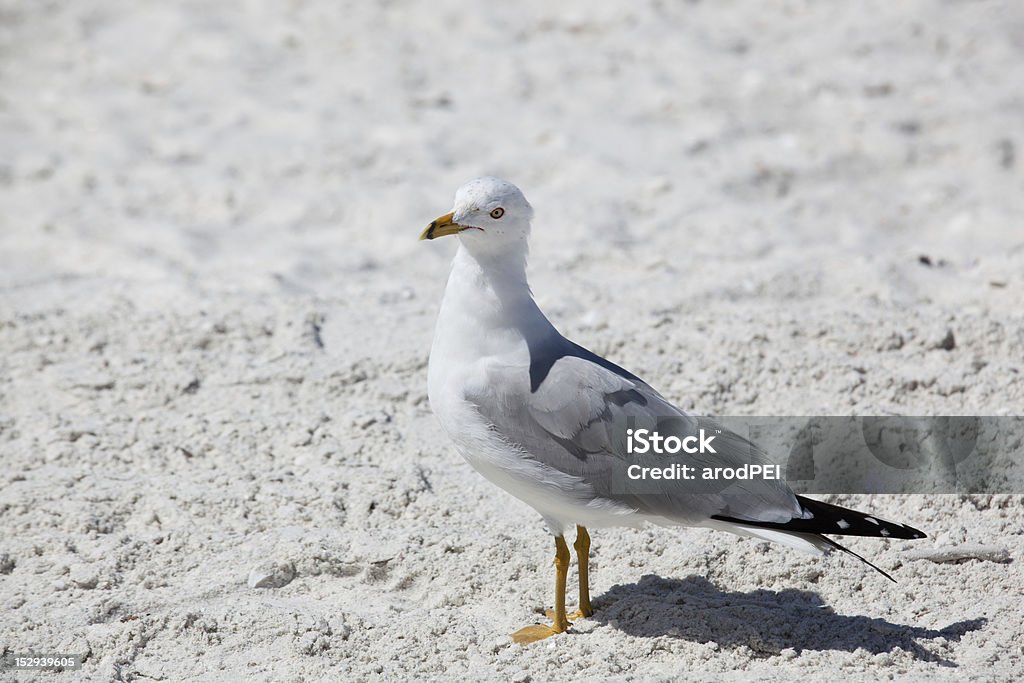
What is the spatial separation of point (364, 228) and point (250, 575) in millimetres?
2397

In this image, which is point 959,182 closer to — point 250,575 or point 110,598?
point 250,575

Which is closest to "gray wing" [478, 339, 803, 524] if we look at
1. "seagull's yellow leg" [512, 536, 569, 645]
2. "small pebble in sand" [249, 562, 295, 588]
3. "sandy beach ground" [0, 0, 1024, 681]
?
"seagull's yellow leg" [512, 536, 569, 645]

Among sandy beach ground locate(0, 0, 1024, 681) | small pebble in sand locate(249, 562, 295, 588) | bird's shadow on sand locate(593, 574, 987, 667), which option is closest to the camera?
bird's shadow on sand locate(593, 574, 987, 667)

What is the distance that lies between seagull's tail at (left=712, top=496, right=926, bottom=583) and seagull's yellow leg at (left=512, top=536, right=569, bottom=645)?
46cm

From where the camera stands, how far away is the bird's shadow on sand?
119 inches

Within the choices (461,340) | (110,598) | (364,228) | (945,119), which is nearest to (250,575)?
(110,598)

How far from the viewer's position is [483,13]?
7.11 m

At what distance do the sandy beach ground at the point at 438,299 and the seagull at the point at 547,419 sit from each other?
34 centimetres

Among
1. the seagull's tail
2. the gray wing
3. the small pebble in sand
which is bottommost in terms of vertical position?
the small pebble in sand

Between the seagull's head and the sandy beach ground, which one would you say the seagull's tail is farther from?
the seagull's head

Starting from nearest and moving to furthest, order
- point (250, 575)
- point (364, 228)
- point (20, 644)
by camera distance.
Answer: point (20, 644) < point (250, 575) < point (364, 228)

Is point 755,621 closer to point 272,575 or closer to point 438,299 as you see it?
point 272,575

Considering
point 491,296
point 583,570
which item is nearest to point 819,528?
point 583,570

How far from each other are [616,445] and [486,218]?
67 centimetres
